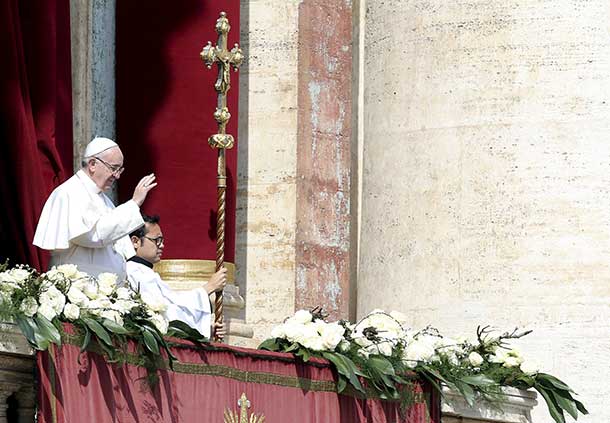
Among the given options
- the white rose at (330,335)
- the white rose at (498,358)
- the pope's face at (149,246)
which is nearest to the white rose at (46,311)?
the white rose at (330,335)

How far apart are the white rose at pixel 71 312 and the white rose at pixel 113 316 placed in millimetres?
172

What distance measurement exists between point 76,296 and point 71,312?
4.1 inches

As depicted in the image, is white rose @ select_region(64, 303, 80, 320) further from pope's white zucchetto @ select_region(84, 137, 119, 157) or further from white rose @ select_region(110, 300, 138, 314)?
pope's white zucchetto @ select_region(84, 137, 119, 157)

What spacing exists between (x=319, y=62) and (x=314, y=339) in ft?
16.1

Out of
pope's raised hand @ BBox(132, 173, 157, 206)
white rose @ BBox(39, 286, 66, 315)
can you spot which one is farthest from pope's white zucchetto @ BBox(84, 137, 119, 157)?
white rose @ BBox(39, 286, 66, 315)

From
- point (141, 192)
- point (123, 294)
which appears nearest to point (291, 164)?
point (141, 192)

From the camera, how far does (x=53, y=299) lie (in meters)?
9.54

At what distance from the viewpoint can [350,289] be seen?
1562 centimetres

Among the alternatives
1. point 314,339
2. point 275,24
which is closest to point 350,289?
point 275,24

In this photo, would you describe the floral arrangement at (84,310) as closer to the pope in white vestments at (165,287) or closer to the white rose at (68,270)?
the white rose at (68,270)

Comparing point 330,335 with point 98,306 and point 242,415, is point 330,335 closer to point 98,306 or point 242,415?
point 242,415

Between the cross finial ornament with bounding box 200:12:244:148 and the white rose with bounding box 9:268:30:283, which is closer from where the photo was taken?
the white rose with bounding box 9:268:30:283

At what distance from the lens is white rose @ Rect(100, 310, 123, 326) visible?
9.76 meters

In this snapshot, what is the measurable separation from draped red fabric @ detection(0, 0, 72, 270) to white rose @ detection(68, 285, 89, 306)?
260cm
